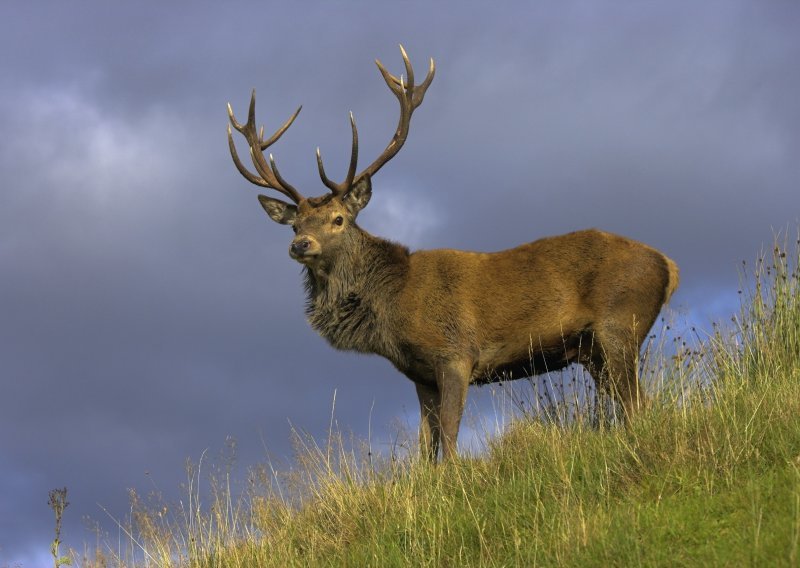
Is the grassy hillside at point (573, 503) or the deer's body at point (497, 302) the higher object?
the deer's body at point (497, 302)

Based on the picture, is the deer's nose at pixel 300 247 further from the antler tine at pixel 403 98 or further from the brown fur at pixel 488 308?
the antler tine at pixel 403 98

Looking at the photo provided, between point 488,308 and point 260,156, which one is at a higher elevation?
point 260,156

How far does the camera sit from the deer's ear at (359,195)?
9.73m

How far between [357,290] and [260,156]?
2118 millimetres

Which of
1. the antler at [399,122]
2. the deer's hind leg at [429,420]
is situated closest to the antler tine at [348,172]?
the antler at [399,122]

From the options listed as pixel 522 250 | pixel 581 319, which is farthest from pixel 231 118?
pixel 581 319

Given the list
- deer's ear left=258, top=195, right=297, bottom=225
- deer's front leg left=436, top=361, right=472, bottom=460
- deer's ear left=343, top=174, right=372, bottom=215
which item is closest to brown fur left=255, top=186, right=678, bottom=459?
deer's front leg left=436, top=361, right=472, bottom=460

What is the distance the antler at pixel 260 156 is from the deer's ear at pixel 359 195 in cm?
49

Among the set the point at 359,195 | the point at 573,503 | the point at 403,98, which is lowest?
the point at 573,503

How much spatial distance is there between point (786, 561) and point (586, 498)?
1.79 metres

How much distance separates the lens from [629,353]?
898 cm

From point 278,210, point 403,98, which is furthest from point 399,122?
point 278,210

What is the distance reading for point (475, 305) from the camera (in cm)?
902

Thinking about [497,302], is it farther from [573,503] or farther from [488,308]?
[573,503]
